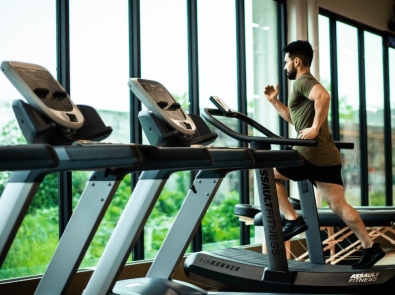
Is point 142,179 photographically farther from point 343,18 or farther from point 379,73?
point 379,73

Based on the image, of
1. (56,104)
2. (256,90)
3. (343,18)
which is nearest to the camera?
(56,104)

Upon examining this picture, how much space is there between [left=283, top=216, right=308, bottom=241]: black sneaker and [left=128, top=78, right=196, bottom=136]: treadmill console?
1.24m

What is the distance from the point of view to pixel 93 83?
518 centimetres

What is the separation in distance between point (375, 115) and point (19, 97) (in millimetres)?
5673

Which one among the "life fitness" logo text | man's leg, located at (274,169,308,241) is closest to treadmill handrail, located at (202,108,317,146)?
man's leg, located at (274,169,308,241)

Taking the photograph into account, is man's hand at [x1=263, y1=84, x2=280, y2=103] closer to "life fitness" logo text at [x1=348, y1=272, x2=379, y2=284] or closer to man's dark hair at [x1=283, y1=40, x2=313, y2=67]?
man's dark hair at [x1=283, y1=40, x2=313, y2=67]

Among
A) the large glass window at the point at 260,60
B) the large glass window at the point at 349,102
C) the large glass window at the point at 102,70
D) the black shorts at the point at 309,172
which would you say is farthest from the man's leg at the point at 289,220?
the large glass window at the point at 349,102

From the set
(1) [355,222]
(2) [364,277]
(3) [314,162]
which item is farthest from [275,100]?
(2) [364,277]

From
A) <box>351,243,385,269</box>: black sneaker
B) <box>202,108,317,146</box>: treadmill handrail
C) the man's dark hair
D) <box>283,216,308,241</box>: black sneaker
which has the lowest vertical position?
<box>351,243,385,269</box>: black sneaker

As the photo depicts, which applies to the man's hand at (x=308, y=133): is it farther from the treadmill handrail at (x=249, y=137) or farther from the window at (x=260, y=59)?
the window at (x=260, y=59)

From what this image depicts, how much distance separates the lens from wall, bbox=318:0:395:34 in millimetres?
7992

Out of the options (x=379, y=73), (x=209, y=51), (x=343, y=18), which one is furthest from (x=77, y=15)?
(x=379, y=73)

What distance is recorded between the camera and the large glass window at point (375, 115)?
9.02m

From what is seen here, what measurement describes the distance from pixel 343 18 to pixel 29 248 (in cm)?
505
